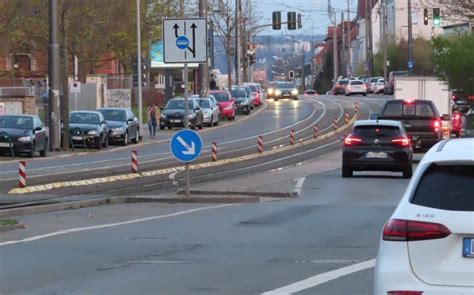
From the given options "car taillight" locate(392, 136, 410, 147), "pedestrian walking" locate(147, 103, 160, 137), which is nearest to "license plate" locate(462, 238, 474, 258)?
"car taillight" locate(392, 136, 410, 147)

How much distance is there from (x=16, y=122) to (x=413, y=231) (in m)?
32.9

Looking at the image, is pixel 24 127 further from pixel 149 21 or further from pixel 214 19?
pixel 214 19

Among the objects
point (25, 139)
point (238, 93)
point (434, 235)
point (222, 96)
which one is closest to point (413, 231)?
point (434, 235)

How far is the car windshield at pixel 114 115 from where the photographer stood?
48281mm

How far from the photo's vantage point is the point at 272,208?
Answer: 68.0ft

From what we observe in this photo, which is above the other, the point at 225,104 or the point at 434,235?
the point at 434,235

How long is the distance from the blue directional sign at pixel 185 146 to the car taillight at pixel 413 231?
584 inches

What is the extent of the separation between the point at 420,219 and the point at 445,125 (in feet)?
123

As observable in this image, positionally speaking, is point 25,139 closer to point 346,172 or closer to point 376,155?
point 346,172

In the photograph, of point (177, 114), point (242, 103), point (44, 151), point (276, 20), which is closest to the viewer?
point (44, 151)

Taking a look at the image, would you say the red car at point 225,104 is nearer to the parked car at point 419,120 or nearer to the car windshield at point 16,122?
the car windshield at point 16,122

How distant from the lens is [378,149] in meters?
29.5

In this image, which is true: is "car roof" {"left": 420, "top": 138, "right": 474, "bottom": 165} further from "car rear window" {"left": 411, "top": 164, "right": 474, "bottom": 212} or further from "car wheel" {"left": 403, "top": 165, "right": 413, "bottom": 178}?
"car wheel" {"left": 403, "top": 165, "right": 413, "bottom": 178}

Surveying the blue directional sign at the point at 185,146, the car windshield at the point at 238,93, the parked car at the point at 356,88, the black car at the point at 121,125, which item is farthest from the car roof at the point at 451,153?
the parked car at the point at 356,88
